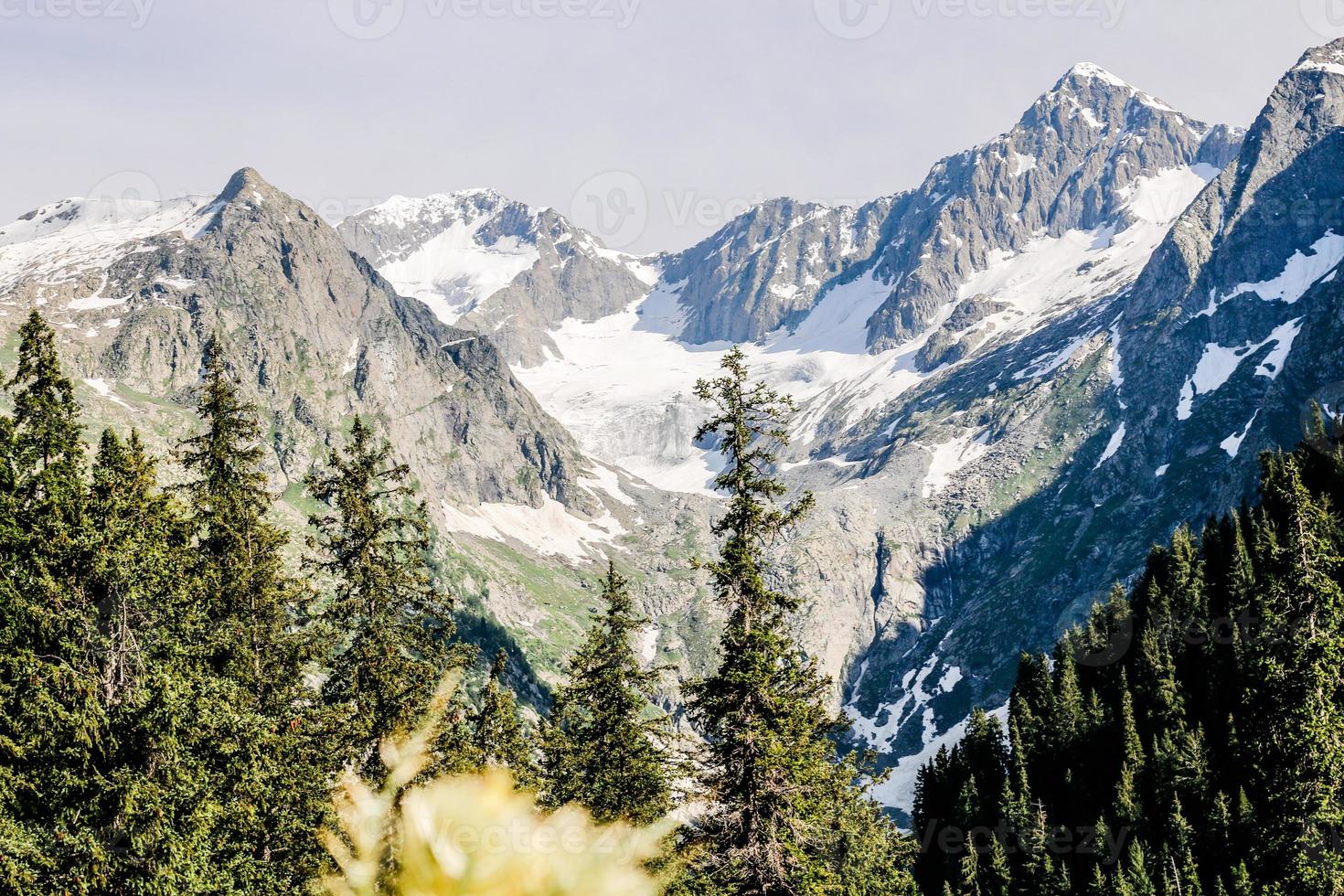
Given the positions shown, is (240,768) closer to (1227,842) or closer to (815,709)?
(815,709)

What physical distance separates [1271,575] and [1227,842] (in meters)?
56.2

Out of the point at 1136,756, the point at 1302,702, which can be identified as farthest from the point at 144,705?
the point at 1136,756

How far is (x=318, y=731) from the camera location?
77.9 feet

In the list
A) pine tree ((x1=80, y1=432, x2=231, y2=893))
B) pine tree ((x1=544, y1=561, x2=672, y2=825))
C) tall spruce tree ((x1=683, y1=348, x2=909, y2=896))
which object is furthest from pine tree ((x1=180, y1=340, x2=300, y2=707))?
pine tree ((x1=544, y1=561, x2=672, y2=825))

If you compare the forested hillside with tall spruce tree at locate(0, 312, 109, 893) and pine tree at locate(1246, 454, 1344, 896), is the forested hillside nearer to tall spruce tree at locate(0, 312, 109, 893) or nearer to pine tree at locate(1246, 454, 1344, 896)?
pine tree at locate(1246, 454, 1344, 896)

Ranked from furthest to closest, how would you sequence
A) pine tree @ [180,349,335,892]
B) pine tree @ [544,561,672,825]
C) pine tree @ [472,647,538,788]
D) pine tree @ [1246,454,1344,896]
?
pine tree @ [472,647,538,788]
pine tree @ [544,561,672,825]
pine tree @ [1246,454,1344,896]
pine tree @ [180,349,335,892]

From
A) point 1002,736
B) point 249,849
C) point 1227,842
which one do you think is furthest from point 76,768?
point 1002,736

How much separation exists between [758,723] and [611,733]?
1442 centimetres

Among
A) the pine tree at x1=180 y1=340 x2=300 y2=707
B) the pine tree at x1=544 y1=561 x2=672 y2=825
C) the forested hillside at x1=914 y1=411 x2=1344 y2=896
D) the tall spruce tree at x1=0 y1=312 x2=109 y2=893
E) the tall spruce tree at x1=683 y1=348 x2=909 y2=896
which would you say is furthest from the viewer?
the forested hillside at x1=914 y1=411 x2=1344 y2=896

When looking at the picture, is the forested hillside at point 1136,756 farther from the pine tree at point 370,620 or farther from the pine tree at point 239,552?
the pine tree at point 239,552

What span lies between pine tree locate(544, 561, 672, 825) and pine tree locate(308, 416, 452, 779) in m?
8.41

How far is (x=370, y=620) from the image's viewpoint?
25828mm

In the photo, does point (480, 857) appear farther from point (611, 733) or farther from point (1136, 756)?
A: point (1136, 756)

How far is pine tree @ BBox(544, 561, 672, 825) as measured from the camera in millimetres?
33781
